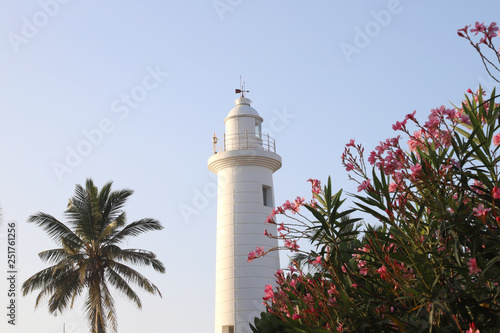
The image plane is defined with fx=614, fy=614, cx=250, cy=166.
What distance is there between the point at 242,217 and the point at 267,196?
1823 millimetres

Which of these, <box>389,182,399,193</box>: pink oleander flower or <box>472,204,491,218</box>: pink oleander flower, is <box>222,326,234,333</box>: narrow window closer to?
<box>389,182,399,193</box>: pink oleander flower

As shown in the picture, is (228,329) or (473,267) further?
(228,329)

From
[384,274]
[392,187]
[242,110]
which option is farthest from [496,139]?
[242,110]

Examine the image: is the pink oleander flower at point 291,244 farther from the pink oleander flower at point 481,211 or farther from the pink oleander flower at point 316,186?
the pink oleander flower at point 481,211

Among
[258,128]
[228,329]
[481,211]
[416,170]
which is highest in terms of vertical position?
[258,128]

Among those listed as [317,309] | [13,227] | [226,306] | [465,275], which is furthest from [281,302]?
[226,306]

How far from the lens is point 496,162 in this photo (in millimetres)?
4848

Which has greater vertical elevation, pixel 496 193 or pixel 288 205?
pixel 288 205

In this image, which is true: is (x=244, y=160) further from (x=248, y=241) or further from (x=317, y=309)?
(x=317, y=309)

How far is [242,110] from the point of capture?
2516cm

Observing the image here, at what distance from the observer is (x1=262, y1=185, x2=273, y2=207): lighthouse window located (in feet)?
80.6

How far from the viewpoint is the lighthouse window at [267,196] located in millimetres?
24572

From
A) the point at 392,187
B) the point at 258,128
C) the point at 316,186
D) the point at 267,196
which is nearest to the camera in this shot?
the point at 392,187

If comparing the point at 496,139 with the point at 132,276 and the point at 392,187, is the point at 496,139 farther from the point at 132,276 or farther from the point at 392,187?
the point at 132,276
